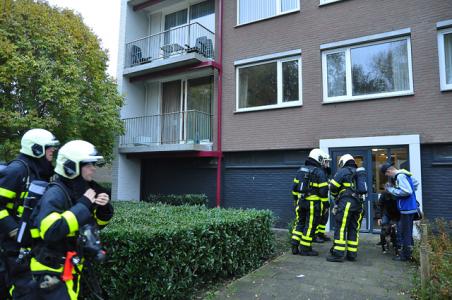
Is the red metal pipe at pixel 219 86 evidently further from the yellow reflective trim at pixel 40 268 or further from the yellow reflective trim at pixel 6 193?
the yellow reflective trim at pixel 40 268

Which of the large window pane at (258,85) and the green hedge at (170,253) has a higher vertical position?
the large window pane at (258,85)

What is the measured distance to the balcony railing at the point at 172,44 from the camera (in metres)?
12.4

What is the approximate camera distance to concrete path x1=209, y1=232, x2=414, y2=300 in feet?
15.9

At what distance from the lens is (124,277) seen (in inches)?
162

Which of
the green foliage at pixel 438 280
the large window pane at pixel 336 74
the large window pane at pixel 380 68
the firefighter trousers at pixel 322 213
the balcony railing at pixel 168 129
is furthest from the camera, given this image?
the balcony railing at pixel 168 129

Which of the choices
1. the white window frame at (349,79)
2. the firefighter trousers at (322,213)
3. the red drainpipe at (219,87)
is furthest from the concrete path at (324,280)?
the red drainpipe at (219,87)

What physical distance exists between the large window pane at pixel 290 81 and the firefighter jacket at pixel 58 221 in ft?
28.3

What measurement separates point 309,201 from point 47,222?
504 cm

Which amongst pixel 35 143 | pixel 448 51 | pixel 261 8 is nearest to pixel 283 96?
pixel 261 8

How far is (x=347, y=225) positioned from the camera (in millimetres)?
6445

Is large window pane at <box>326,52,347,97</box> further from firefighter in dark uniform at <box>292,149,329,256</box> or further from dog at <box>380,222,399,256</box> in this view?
dog at <box>380,222,399,256</box>

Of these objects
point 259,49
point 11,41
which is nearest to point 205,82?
point 259,49

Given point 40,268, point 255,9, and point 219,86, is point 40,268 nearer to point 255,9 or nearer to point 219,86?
point 219,86

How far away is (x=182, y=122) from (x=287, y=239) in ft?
21.2
